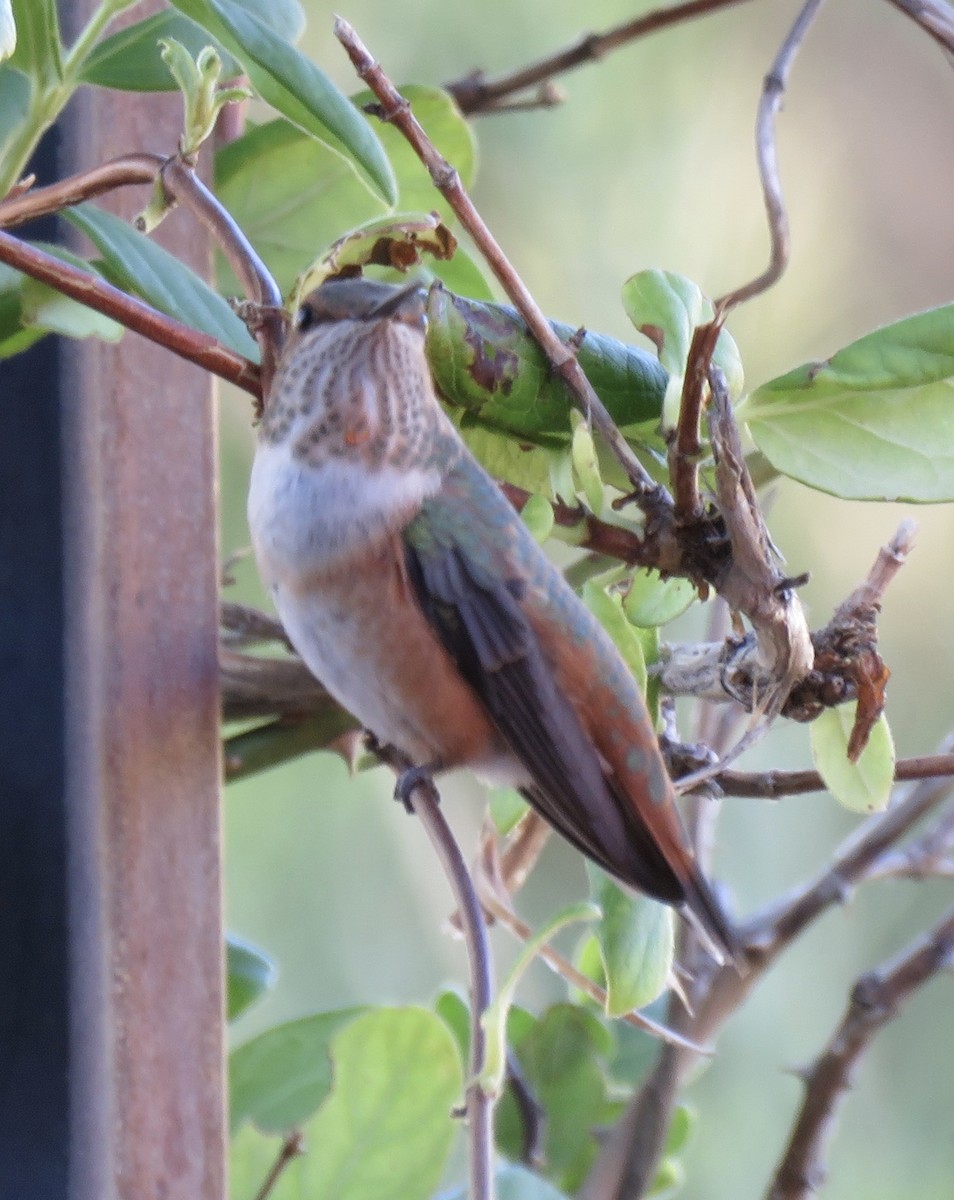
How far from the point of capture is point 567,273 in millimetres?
2799

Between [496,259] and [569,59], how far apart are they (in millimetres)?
605

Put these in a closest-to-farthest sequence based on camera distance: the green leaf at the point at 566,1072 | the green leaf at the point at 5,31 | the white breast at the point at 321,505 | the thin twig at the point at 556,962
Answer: the green leaf at the point at 5,31
the thin twig at the point at 556,962
the white breast at the point at 321,505
the green leaf at the point at 566,1072

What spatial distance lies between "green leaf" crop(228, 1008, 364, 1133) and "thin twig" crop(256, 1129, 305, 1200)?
2.4 inches

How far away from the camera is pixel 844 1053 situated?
125 cm

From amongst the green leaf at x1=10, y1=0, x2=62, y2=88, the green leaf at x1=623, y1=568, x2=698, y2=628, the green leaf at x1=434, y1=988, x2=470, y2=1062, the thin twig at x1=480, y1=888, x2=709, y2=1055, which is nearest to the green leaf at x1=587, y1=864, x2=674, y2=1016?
the thin twig at x1=480, y1=888, x2=709, y2=1055

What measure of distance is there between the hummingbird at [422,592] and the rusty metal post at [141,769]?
0.24 ft

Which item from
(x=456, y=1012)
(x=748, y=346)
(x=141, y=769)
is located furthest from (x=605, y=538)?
(x=748, y=346)

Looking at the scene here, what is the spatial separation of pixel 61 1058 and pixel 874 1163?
278cm

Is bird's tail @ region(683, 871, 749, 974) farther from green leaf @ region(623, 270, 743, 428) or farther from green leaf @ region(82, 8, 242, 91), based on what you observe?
green leaf @ region(82, 8, 242, 91)

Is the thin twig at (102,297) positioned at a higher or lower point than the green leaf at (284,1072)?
higher

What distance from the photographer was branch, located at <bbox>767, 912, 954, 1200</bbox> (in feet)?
4.06

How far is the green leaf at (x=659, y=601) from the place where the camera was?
0.88 metres

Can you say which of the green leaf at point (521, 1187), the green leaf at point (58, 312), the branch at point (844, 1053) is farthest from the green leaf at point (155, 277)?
the branch at point (844, 1053)

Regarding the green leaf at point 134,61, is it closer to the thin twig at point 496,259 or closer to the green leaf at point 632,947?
the thin twig at point 496,259
